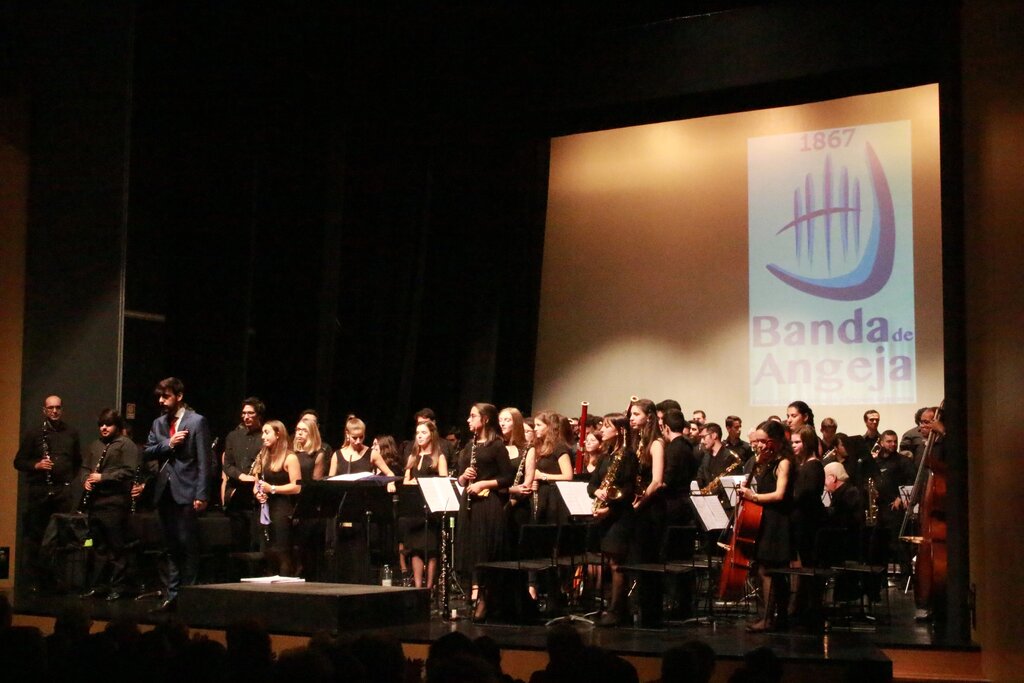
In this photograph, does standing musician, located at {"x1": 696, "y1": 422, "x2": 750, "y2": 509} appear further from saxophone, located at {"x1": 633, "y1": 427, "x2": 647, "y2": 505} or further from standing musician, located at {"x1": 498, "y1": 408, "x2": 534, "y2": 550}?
saxophone, located at {"x1": 633, "y1": 427, "x2": 647, "y2": 505}

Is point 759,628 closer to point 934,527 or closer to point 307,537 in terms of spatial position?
point 934,527

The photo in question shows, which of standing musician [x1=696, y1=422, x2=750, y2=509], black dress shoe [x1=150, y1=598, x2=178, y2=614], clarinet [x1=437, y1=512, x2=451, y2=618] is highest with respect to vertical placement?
standing musician [x1=696, y1=422, x2=750, y2=509]

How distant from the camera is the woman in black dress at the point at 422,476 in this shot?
369 inches

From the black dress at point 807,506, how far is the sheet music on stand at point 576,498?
1407mm

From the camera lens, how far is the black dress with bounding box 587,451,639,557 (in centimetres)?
791

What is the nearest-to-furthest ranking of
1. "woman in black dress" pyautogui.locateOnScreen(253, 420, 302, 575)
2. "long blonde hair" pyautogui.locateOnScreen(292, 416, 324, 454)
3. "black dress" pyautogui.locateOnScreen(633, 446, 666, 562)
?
"black dress" pyautogui.locateOnScreen(633, 446, 666, 562) → "woman in black dress" pyautogui.locateOnScreen(253, 420, 302, 575) → "long blonde hair" pyautogui.locateOnScreen(292, 416, 324, 454)

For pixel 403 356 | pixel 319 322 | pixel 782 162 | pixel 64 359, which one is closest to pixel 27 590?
pixel 64 359

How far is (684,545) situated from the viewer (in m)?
8.25

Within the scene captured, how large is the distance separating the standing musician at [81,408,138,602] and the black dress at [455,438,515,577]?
307 cm

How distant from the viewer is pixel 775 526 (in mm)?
7598

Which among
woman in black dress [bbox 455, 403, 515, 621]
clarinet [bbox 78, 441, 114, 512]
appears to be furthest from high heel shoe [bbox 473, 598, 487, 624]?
clarinet [bbox 78, 441, 114, 512]

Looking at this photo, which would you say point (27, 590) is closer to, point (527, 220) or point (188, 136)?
point (188, 136)

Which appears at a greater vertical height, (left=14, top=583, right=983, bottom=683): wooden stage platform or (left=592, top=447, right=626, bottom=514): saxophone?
(left=592, top=447, right=626, bottom=514): saxophone

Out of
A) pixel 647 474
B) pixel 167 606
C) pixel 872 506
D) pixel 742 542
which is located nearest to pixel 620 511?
pixel 647 474
